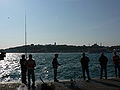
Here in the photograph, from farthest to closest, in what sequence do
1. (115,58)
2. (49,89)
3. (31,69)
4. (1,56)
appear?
1. (115,58)
2. (31,69)
3. (1,56)
4. (49,89)

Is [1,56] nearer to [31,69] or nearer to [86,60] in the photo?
[31,69]

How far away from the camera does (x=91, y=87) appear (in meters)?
16.0

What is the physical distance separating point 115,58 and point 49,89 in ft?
32.6

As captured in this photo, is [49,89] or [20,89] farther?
[20,89]

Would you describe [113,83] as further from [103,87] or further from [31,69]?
[31,69]

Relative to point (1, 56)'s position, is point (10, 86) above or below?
below

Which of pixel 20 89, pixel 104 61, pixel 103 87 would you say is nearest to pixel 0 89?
pixel 20 89

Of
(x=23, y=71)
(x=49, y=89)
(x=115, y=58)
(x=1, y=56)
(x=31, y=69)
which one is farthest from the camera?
(x=115, y=58)

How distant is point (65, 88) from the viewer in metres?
15.9

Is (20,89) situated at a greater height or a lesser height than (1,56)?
lesser

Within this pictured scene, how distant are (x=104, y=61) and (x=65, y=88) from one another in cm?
480

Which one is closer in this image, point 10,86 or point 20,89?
point 20,89

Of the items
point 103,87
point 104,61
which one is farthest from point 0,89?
point 104,61

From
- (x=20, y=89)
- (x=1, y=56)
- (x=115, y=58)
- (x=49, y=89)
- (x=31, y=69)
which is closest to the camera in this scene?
(x=49, y=89)
